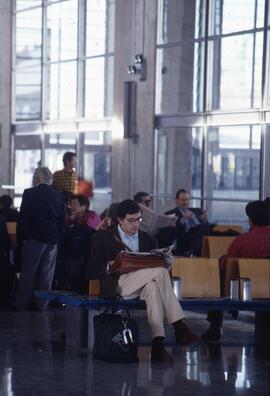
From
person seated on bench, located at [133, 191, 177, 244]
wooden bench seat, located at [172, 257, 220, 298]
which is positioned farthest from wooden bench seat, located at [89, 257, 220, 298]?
person seated on bench, located at [133, 191, 177, 244]

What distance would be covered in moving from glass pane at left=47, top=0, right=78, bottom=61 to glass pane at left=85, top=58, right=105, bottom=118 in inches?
34.5

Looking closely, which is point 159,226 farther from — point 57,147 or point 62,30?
point 62,30

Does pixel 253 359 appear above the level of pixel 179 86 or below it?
below

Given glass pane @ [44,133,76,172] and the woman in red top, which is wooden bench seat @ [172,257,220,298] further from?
glass pane @ [44,133,76,172]

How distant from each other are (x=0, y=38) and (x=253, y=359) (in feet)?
60.8

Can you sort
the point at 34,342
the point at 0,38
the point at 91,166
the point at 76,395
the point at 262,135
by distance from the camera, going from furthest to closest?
the point at 0,38 → the point at 91,166 → the point at 262,135 → the point at 34,342 → the point at 76,395

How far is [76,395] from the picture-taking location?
29.3ft

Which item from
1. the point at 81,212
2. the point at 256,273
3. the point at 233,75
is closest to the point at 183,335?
the point at 256,273

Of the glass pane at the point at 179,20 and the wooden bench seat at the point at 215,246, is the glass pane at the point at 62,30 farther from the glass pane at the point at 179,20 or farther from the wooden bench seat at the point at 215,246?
the wooden bench seat at the point at 215,246

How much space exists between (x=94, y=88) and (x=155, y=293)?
14727 mm

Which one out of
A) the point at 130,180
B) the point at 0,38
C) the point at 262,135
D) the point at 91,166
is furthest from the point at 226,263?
the point at 0,38

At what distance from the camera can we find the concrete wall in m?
28.2

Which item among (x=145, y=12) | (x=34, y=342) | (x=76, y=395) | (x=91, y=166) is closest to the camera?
(x=76, y=395)

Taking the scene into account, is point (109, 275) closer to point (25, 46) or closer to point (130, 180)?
point (130, 180)
